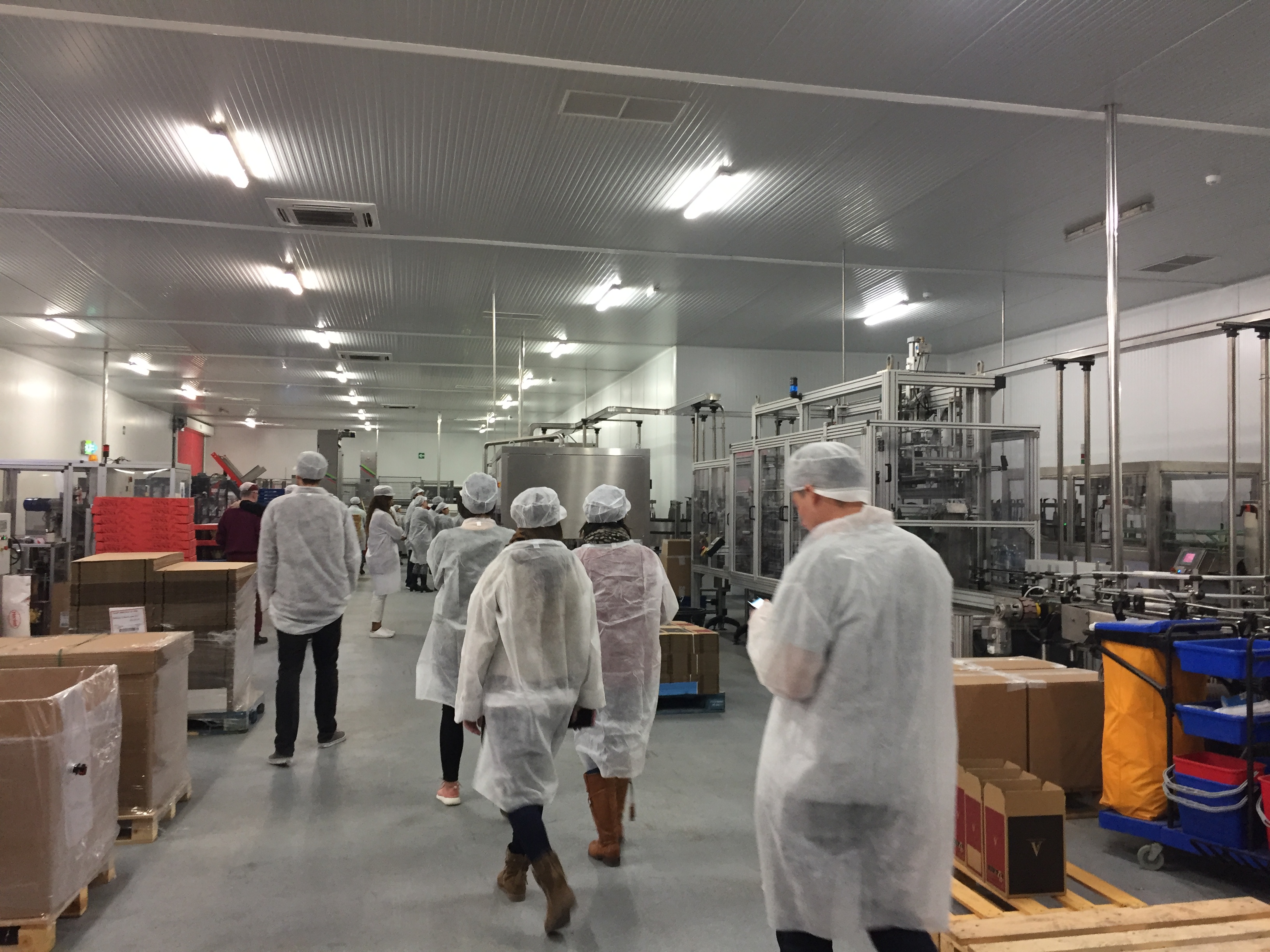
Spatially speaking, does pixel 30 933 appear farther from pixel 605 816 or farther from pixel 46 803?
pixel 605 816

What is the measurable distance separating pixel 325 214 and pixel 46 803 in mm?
4535

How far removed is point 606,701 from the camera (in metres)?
3.09

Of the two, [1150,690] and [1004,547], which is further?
[1004,547]

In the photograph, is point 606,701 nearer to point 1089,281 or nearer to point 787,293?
point 787,293

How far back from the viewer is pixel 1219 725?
2850 mm

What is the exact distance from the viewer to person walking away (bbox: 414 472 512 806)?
11.6ft

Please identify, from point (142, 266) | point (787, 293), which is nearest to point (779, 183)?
point (787, 293)

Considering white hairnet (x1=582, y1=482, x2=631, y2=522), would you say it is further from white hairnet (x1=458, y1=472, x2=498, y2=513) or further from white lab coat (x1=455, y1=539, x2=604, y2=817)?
white lab coat (x1=455, y1=539, x2=604, y2=817)

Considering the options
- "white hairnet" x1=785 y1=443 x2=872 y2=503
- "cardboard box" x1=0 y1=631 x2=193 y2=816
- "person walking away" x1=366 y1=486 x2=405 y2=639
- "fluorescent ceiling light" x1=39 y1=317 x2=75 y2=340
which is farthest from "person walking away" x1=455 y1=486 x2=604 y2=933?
"fluorescent ceiling light" x1=39 y1=317 x2=75 y2=340

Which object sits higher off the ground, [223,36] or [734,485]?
[223,36]

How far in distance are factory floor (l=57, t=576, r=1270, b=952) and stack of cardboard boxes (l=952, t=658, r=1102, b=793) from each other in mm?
238

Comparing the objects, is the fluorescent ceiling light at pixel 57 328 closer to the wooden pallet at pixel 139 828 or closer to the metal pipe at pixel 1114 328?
the wooden pallet at pixel 139 828

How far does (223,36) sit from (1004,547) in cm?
547

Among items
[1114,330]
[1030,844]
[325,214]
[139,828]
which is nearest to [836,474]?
[1030,844]
